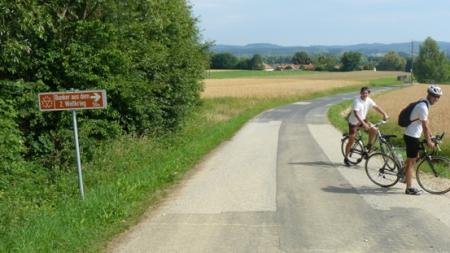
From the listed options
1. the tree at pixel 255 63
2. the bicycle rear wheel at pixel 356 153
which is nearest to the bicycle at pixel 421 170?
the bicycle rear wheel at pixel 356 153

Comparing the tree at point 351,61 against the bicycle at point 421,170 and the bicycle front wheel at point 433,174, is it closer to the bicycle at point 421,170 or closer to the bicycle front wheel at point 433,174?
the bicycle at point 421,170

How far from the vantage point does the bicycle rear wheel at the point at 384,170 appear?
10.8 m

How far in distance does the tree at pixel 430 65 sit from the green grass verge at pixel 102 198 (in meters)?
142

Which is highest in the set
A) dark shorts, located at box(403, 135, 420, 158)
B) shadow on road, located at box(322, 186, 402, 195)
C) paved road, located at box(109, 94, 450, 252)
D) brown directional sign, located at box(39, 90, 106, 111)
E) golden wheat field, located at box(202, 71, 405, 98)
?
brown directional sign, located at box(39, 90, 106, 111)

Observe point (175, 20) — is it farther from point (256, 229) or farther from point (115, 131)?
point (256, 229)

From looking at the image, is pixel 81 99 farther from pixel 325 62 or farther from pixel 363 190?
pixel 325 62

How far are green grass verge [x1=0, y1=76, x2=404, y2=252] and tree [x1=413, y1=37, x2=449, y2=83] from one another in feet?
465

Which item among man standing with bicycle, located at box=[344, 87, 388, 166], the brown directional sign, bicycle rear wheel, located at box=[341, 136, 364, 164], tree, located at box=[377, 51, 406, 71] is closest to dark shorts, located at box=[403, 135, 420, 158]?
man standing with bicycle, located at box=[344, 87, 388, 166]

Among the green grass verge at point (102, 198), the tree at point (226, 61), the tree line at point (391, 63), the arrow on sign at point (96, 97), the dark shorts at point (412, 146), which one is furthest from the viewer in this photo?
the tree at point (226, 61)

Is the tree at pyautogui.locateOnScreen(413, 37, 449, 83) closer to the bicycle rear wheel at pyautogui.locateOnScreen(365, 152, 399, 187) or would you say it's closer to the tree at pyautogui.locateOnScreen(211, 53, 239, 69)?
the tree at pyautogui.locateOnScreen(211, 53, 239, 69)

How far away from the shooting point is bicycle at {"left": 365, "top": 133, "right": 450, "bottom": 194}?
1022cm

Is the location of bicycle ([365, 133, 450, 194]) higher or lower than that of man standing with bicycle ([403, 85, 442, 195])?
lower

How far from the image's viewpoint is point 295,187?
1086 cm

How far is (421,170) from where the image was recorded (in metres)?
10.4
